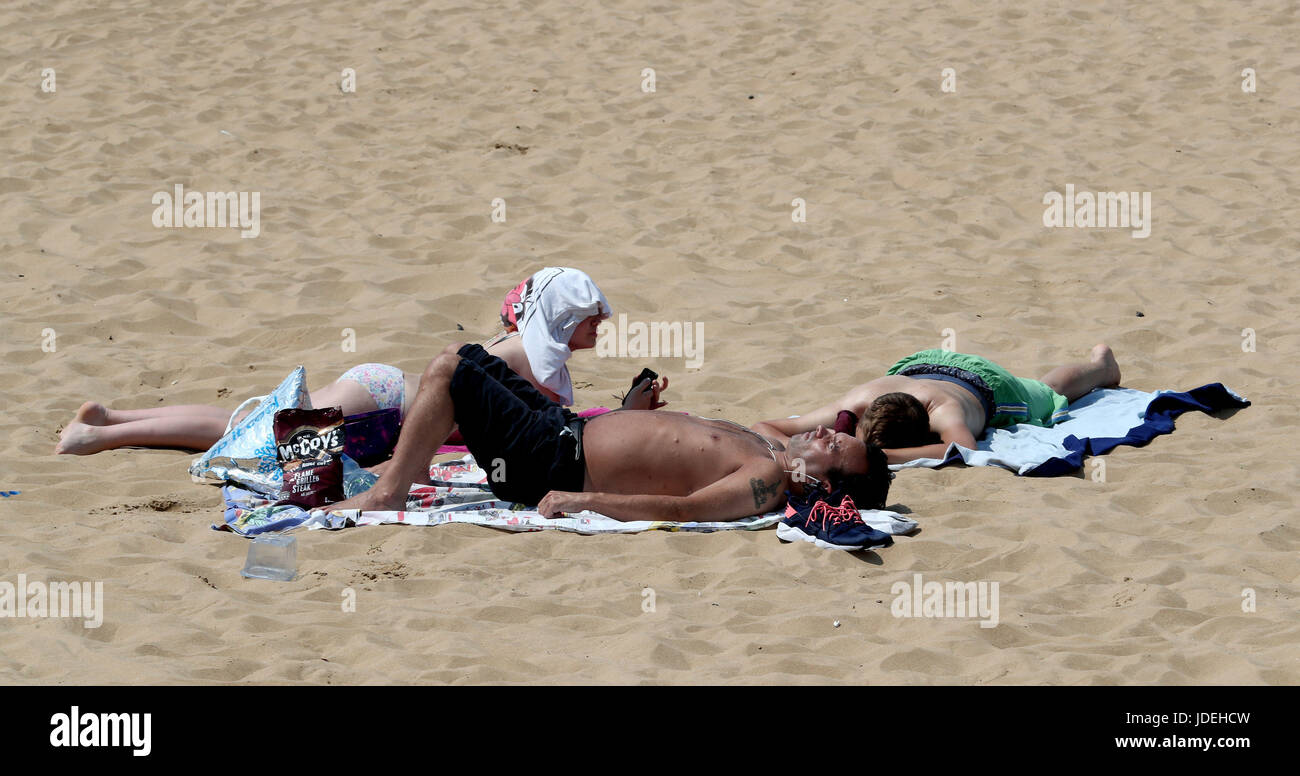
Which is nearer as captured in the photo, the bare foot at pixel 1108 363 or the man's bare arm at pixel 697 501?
the man's bare arm at pixel 697 501

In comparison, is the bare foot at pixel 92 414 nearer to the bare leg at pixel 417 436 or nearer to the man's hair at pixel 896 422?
the bare leg at pixel 417 436


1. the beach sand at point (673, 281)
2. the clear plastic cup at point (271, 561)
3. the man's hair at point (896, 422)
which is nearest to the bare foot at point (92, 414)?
the beach sand at point (673, 281)

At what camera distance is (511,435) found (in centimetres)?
462

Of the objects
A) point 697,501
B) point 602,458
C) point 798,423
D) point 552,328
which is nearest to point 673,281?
point 798,423

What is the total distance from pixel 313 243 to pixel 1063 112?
543cm

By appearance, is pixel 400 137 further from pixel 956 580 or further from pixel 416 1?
pixel 956 580

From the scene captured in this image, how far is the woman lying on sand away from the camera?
16.5 ft

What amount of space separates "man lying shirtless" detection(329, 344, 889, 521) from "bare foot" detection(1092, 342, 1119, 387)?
2065 mm

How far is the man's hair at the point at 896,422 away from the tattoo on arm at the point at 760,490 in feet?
2.98

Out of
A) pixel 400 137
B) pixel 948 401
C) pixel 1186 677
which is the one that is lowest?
pixel 1186 677

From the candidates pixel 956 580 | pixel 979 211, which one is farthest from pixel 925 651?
pixel 979 211

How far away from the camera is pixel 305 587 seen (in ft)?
12.9

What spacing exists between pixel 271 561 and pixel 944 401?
281 cm

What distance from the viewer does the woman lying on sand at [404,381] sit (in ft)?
16.5
